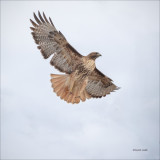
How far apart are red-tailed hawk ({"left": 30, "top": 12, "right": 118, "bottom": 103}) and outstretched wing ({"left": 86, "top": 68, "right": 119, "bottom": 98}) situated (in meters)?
0.89

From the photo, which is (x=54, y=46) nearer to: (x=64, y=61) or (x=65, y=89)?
(x=64, y=61)

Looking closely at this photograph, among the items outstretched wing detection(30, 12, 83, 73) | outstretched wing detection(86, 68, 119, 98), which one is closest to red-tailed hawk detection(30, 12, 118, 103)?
outstretched wing detection(30, 12, 83, 73)

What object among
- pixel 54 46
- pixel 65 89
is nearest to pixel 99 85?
pixel 65 89

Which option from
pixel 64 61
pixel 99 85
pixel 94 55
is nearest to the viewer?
pixel 94 55

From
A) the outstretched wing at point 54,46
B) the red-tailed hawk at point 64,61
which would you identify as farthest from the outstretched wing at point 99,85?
the outstretched wing at point 54,46

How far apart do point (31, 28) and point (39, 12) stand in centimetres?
62

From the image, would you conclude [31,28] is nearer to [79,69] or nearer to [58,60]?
[58,60]

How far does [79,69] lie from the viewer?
1181cm

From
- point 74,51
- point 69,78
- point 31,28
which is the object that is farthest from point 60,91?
point 31,28

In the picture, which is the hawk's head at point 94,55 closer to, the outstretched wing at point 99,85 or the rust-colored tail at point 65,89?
the rust-colored tail at point 65,89

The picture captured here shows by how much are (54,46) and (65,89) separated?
1.57 metres

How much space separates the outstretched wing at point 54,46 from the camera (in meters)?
11.7

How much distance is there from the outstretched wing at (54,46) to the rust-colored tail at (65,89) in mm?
304

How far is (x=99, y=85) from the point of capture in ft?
43.3
